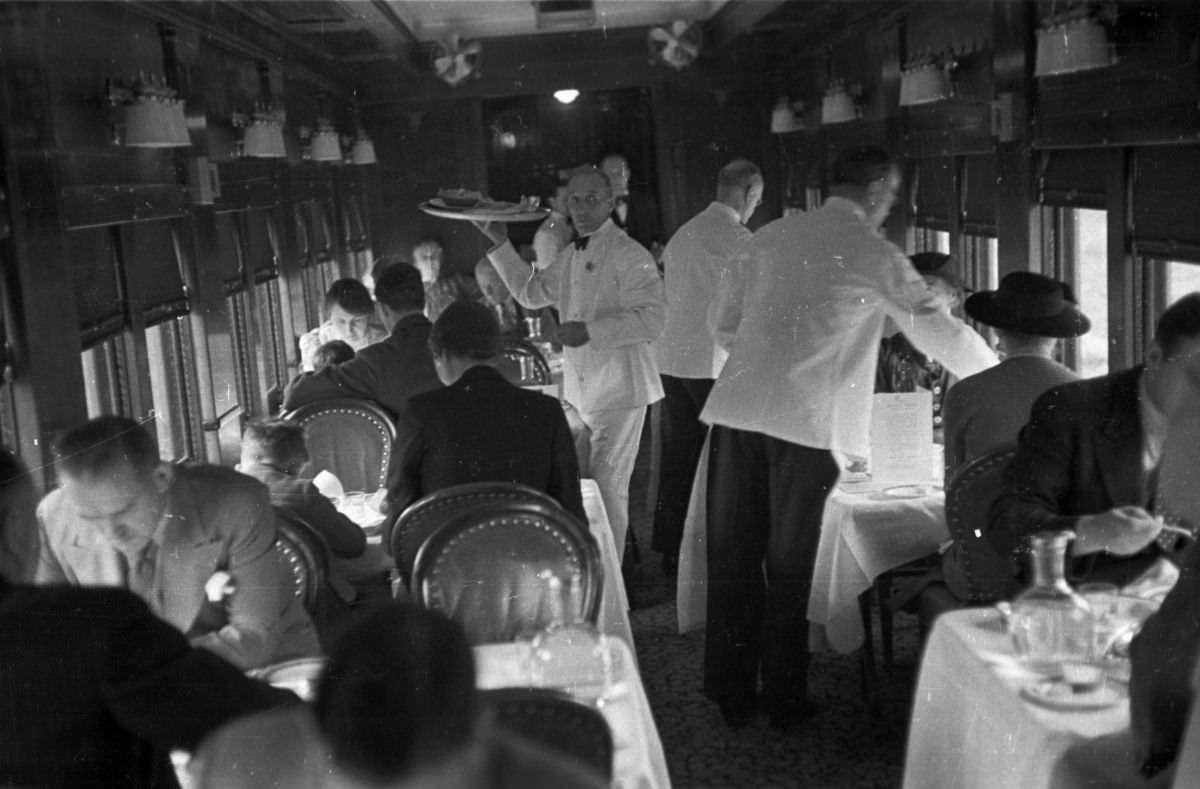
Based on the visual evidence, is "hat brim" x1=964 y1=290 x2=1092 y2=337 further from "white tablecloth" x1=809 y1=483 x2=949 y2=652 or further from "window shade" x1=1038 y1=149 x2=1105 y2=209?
"white tablecloth" x1=809 y1=483 x2=949 y2=652

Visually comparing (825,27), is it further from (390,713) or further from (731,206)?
(390,713)

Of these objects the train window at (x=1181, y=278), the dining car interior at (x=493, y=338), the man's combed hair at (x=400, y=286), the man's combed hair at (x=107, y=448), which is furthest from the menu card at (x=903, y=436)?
the man's combed hair at (x=107, y=448)

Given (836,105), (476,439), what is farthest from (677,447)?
(836,105)

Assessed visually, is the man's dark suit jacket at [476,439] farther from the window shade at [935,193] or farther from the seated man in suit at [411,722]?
the seated man in suit at [411,722]

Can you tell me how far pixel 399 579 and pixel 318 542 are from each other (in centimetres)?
7

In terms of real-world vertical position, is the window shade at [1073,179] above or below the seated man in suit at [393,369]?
above

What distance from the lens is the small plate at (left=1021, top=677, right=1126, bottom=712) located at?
2.52ft

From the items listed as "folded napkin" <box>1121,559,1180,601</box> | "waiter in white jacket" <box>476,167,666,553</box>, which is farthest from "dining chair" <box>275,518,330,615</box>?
"folded napkin" <box>1121,559,1180,601</box>

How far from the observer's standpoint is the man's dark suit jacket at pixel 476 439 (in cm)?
103

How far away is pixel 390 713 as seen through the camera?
48 cm

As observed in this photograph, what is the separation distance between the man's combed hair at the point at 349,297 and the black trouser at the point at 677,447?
573 mm

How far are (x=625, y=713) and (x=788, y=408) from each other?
53cm

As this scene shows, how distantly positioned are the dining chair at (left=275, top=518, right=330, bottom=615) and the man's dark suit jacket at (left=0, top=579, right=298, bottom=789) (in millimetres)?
210

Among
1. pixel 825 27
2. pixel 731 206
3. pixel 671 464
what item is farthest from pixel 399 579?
pixel 671 464
